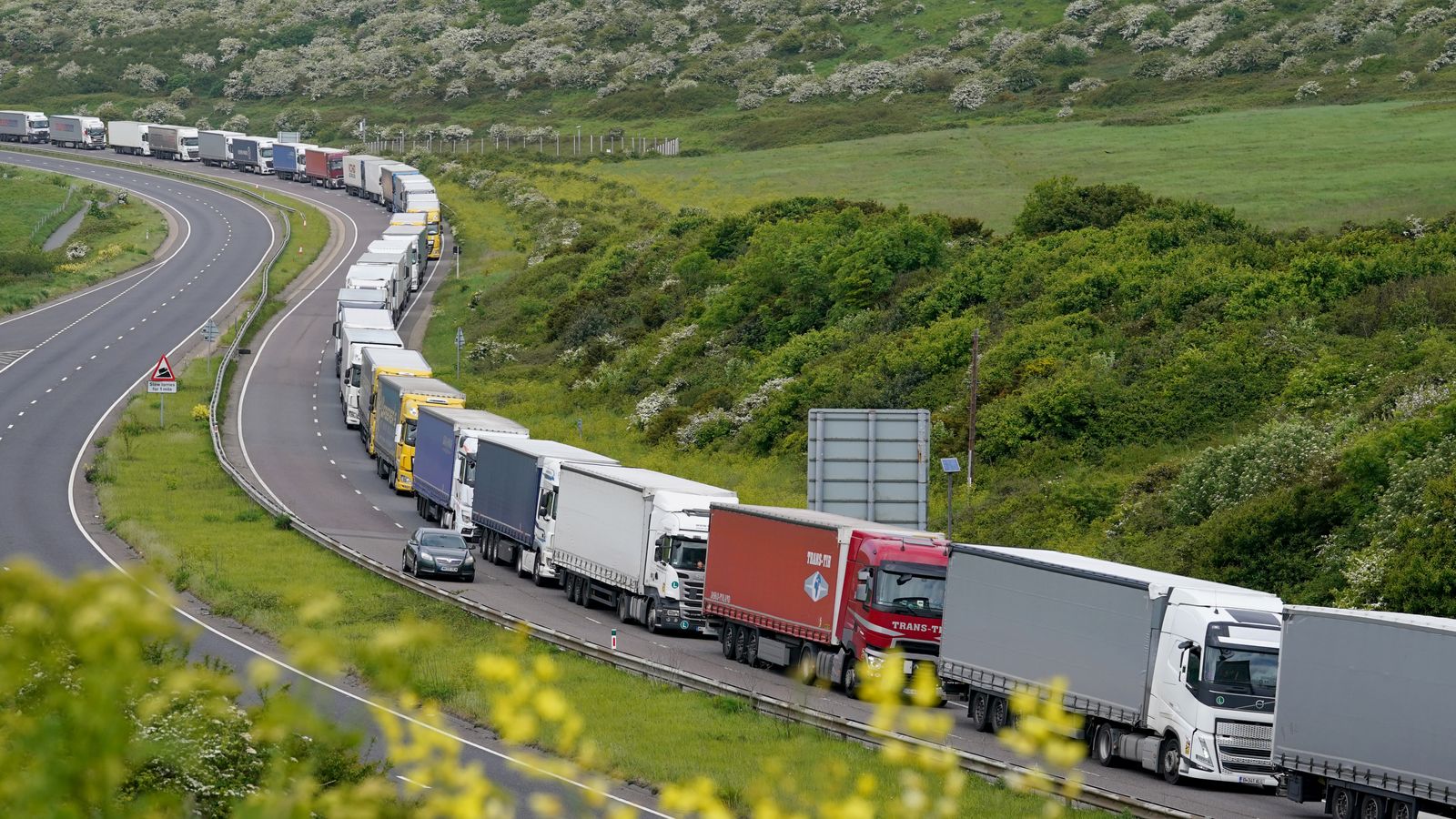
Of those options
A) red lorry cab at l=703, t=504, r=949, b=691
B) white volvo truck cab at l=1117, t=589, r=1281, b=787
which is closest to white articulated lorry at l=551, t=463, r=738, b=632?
red lorry cab at l=703, t=504, r=949, b=691

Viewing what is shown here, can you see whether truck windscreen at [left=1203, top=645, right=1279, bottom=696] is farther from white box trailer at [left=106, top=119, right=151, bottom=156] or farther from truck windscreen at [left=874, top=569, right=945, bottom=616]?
white box trailer at [left=106, top=119, right=151, bottom=156]

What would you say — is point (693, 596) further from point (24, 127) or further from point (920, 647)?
point (24, 127)

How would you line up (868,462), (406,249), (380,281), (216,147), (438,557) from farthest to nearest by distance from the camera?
1. (216,147)
2. (406,249)
3. (380,281)
4. (438,557)
5. (868,462)

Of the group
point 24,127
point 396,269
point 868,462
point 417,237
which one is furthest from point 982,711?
point 24,127

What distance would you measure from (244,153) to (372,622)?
418ft

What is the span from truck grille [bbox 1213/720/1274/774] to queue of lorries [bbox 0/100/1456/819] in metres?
0.03

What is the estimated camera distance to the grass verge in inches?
884

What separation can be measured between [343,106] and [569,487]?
156 metres

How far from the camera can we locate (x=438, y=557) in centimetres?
4309

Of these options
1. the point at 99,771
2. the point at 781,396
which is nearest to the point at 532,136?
the point at 781,396

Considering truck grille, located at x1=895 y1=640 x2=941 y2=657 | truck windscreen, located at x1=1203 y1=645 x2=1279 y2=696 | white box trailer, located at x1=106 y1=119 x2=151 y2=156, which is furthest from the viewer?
white box trailer, located at x1=106 y1=119 x2=151 y2=156

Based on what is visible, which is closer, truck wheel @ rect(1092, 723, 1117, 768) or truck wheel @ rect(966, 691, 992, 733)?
truck wheel @ rect(1092, 723, 1117, 768)

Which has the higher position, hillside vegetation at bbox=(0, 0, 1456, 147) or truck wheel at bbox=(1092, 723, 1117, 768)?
hillside vegetation at bbox=(0, 0, 1456, 147)

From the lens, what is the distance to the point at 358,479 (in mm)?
60062
